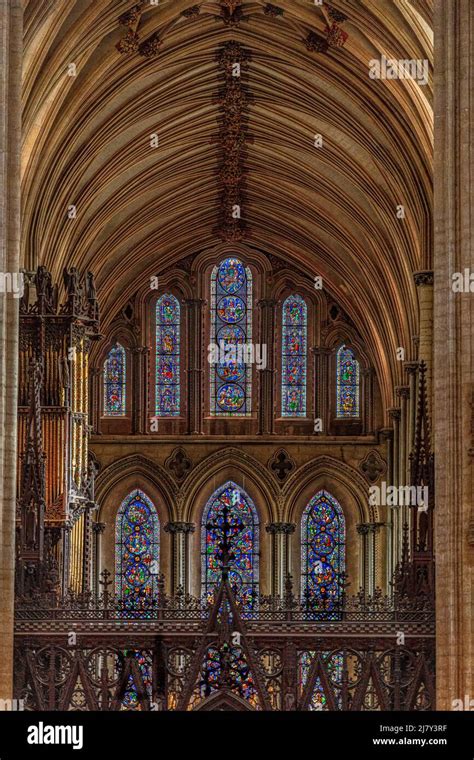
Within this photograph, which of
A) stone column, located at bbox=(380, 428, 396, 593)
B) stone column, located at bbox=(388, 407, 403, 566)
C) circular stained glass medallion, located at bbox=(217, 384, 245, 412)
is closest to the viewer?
stone column, located at bbox=(388, 407, 403, 566)

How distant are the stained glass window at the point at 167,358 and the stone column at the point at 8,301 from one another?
23.3 metres

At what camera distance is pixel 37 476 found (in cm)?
2350

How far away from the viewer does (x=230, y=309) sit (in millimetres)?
44062

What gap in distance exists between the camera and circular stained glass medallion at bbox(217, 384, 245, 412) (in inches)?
1724

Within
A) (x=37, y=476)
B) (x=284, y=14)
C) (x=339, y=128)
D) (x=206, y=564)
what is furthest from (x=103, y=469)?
(x=37, y=476)

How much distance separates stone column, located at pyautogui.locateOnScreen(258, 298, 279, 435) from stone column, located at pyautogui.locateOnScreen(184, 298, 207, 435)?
1.47 m

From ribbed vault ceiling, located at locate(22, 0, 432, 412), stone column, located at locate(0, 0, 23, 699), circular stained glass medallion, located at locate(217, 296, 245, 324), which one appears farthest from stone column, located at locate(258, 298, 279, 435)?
stone column, located at locate(0, 0, 23, 699)

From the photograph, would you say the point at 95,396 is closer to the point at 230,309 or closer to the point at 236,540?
the point at 230,309

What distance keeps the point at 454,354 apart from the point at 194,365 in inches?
928

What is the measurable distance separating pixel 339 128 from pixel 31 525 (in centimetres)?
1372

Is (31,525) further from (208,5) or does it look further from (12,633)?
(208,5)

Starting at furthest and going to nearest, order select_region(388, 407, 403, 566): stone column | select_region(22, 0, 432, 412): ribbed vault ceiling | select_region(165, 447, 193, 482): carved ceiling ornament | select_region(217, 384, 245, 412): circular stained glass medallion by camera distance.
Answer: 1. select_region(217, 384, 245, 412): circular stained glass medallion
2. select_region(165, 447, 193, 482): carved ceiling ornament
3. select_region(388, 407, 403, 566): stone column
4. select_region(22, 0, 432, 412): ribbed vault ceiling

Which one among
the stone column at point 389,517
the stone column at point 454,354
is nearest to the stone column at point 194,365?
the stone column at point 389,517

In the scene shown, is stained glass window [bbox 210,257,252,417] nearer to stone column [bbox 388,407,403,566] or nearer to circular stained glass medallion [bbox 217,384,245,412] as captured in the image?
circular stained glass medallion [bbox 217,384,245,412]
